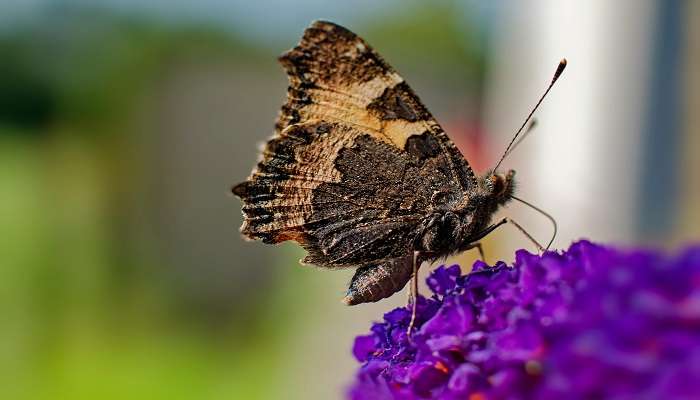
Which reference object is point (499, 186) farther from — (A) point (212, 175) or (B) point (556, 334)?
(A) point (212, 175)

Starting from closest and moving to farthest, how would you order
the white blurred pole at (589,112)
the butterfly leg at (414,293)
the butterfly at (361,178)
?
the butterfly leg at (414,293)
the butterfly at (361,178)
the white blurred pole at (589,112)

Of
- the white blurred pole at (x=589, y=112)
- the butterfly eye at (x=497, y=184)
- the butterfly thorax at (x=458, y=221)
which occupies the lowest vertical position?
the butterfly thorax at (x=458, y=221)

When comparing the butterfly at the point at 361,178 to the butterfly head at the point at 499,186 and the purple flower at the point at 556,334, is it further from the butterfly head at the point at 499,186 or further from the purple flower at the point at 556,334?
the purple flower at the point at 556,334

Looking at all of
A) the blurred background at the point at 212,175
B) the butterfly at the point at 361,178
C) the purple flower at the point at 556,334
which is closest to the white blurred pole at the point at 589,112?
the blurred background at the point at 212,175

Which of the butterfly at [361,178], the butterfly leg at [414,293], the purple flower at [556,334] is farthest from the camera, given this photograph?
the butterfly at [361,178]

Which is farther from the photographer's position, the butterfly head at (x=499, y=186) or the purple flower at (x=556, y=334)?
the butterfly head at (x=499, y=186)

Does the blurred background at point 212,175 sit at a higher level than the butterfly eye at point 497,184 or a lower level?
higher
